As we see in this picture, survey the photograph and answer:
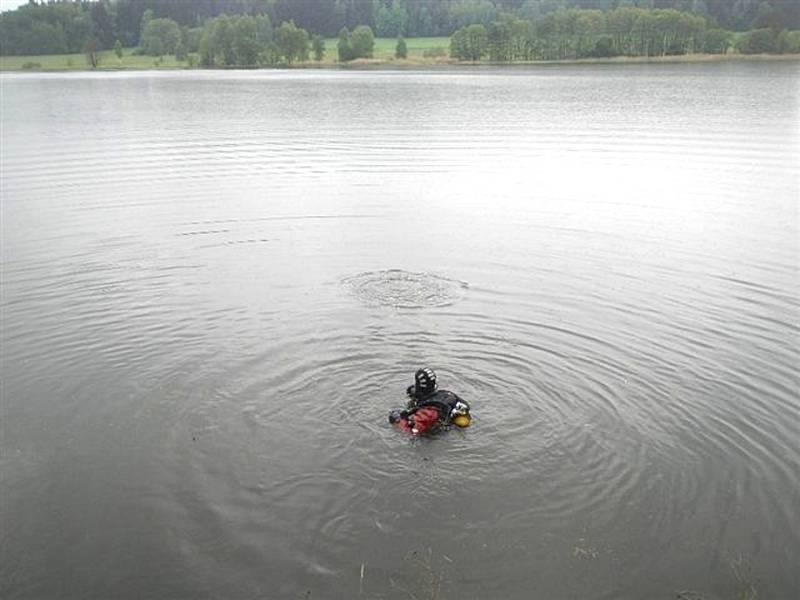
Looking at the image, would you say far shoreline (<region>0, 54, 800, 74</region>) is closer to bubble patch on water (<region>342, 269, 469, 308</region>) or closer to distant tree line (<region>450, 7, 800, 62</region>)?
distant tree line (<region>450, 7, 800, 62</region>)

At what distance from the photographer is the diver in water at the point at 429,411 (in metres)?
13.8

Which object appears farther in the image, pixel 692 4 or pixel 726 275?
Answer: pixel 692 4

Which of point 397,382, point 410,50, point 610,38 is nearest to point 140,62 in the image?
point 410,50

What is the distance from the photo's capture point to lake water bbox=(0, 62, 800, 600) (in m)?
11.1

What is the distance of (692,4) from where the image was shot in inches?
7608

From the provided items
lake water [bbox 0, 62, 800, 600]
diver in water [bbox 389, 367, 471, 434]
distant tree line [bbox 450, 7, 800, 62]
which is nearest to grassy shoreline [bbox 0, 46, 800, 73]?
distant tree line [bbox 450, 7, 800, 62]

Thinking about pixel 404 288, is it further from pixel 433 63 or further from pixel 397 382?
pixel 433 63

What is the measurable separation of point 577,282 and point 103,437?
48.4 feet

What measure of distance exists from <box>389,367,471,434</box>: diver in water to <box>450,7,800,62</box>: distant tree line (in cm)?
14635

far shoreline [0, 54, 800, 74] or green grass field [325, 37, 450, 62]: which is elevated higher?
green grass field [325, 37, 450, 62]

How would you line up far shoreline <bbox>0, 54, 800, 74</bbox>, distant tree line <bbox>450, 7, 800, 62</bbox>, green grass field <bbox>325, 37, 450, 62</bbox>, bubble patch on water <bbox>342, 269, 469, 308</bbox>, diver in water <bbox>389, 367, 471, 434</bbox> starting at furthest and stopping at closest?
1. green grass field <bbox>325, 37, 450, 62</bbox>
2. distant tree line <bbox>450, 7, 800, 62</bbox>
3. far shoreline <bbox>0, 54, 800, 74</bbox>
4. bubble patch on water <bbox>342, 269, 469, 308</bbox>
5. diver in water <bbox>389, 367, 471, 434</bbox>

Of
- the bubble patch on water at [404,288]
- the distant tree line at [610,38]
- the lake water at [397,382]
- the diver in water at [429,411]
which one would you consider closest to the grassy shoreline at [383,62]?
the distant tree line at [610,38]

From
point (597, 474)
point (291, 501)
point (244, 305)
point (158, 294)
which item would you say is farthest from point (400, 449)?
point (158, 294)

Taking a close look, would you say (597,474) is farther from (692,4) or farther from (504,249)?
(692,4)
